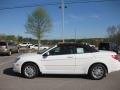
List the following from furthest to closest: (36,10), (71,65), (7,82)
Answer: (36,10) → (71,65) → (7,82)

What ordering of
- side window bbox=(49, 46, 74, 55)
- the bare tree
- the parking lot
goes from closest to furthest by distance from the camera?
the parking lot < side window bbox=(49, 46, 74, 55) < the bare tree

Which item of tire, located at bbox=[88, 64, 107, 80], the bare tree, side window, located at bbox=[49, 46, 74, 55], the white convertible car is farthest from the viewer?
the bare tree

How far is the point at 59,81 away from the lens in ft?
30.3

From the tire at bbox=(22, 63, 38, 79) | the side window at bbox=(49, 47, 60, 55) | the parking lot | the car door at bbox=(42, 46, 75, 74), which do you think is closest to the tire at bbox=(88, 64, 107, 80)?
the parking lot

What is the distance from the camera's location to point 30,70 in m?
9.96

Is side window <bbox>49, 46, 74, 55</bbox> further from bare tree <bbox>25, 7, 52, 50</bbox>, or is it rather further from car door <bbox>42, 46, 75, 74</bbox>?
bare tree <bbox>25, 7, 52, 50</bbox>

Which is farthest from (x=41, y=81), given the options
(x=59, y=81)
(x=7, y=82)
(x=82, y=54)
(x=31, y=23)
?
(x=31, y=23)

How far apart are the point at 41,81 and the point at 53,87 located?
1.18m

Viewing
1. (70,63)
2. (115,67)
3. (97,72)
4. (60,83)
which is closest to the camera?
(60,83)

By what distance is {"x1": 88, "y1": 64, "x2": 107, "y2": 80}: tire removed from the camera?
9.77m

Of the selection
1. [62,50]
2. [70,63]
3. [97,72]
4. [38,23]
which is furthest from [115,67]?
[38,23]

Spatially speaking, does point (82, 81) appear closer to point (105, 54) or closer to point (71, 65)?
point (71, 65)

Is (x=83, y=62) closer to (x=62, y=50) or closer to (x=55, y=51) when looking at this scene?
(x=62, y=50)

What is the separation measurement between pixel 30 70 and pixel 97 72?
2.70 m
